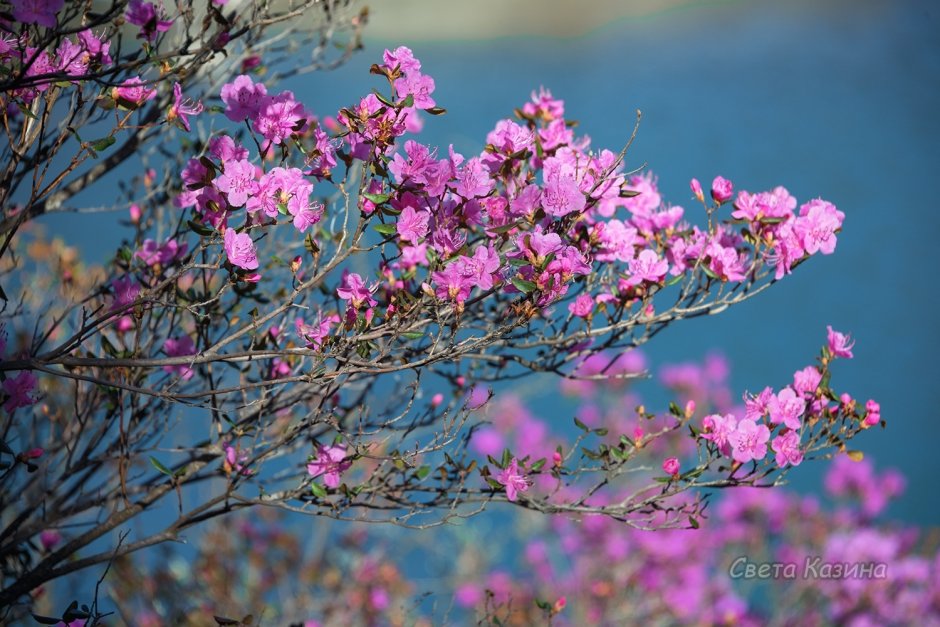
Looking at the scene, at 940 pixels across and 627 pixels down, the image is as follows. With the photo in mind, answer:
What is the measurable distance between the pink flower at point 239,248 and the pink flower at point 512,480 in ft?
2.45

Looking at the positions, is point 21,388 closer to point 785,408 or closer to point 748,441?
point 748,441

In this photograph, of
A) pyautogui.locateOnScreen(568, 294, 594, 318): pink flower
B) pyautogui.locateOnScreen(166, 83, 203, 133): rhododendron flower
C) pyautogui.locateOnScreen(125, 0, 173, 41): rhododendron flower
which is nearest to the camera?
pyautogui.locateOnScreen(125, 0, 173, 41): rhododendron flower

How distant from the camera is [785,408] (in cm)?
200

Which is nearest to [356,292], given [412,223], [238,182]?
[412,223]

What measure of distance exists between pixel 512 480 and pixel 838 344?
0.89m

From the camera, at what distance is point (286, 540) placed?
497cm

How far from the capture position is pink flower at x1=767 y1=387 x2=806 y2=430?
1992 mm

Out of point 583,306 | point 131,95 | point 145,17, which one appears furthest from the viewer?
point 583,306

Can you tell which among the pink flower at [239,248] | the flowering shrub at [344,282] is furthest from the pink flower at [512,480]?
the pink flower at [239,248]

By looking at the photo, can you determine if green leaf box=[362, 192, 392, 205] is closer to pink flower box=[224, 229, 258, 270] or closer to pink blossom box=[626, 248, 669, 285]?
pink flower box=[224, 229, 258, 270]

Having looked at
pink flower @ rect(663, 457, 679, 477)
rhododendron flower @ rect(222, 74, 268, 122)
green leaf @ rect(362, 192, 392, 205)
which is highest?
rhododendron flower @ rect(222, 74, 268, 122)

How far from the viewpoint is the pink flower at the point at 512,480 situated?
1941 millimetres

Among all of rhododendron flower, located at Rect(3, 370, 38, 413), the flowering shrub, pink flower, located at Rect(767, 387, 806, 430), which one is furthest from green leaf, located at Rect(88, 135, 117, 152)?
pink flower, located at Rect(767, 387, 806, 430)

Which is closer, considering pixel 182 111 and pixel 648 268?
pixel 182 111
